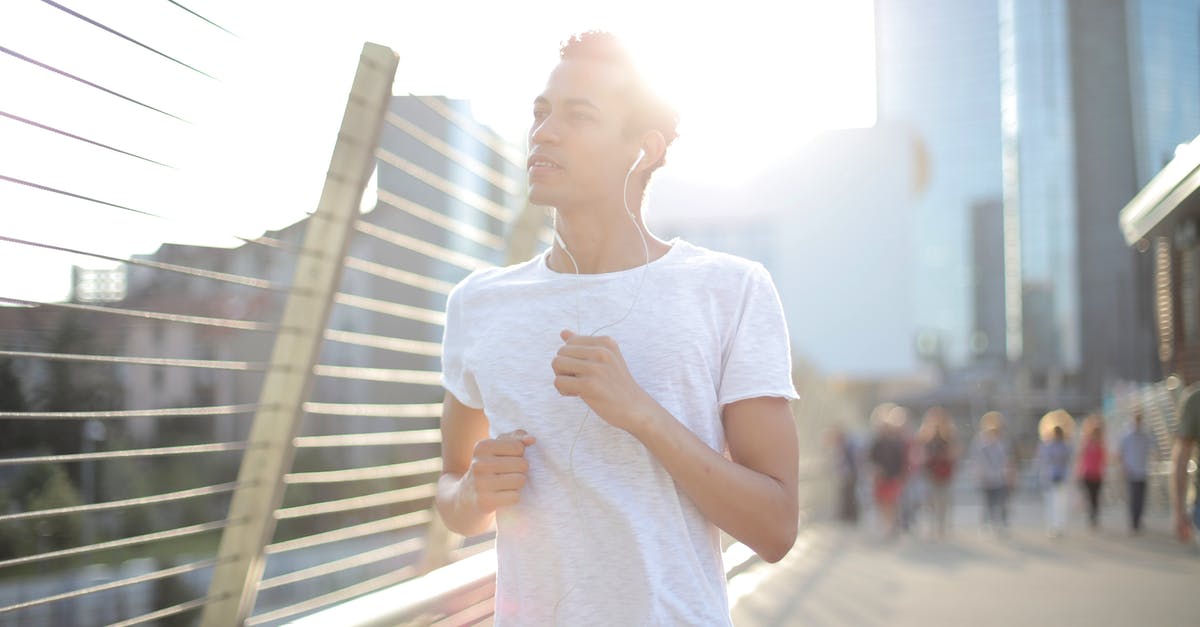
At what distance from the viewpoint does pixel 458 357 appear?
1945 millimetres

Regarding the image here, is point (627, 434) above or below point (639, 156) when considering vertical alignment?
below

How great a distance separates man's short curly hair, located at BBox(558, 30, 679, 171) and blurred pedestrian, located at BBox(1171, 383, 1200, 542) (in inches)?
139

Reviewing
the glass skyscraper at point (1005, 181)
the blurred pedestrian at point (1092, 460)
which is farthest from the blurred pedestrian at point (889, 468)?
the glass skyscraper at point (1005, 181)

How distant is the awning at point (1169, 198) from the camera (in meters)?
4.09

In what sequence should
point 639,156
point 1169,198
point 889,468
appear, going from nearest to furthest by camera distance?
point 639,156, point 1169,198, point 889,468

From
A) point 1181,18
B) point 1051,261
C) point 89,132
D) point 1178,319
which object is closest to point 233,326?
point 89,132

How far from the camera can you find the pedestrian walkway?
22.8 ft

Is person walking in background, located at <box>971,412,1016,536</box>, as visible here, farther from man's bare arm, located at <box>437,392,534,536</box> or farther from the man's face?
the man's face

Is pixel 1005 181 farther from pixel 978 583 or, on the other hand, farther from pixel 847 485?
pixel 978 583

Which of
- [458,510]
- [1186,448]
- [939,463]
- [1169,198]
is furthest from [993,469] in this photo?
[458,510]

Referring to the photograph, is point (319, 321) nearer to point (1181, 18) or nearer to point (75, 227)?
point (75, 227)

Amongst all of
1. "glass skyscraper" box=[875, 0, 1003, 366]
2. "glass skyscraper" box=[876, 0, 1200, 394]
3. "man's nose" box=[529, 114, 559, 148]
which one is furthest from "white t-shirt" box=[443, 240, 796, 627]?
"glass skyscraper" box=[875, 0, 1003, 366]

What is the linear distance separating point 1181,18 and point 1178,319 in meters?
3.24

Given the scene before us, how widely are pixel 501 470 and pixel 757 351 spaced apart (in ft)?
1.37
